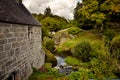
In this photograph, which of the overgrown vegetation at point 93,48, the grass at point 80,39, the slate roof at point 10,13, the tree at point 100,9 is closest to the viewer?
the slate roof at point 10,13

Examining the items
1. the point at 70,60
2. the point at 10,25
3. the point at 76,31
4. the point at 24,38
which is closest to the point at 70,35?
the point at 76,31

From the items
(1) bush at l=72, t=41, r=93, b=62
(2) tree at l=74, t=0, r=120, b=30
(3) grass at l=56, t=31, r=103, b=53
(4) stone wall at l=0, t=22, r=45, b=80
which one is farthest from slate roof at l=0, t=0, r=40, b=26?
(3) grass at l=56, t=31, r=103, b=53

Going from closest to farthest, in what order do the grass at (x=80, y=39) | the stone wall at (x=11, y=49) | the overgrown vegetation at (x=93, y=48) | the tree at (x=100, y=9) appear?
the stone wall at (x=11, y=49), the overgrown vegetation at (x=93, y=48), the tree at (x=100, y=9), the grass at (x=80, y=39)

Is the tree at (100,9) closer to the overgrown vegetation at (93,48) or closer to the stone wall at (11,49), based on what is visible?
the overgrown vegetation at (93,48)

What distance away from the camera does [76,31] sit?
4216 centimetres

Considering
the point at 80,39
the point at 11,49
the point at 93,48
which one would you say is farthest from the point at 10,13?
the point at 80,39

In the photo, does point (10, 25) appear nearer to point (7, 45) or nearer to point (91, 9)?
point (7, 45)

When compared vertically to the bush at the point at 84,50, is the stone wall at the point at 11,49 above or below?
above

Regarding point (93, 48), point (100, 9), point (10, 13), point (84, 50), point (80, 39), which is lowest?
point (84, 50)

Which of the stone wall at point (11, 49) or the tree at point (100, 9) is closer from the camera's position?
the stone wall at point (11, 49)

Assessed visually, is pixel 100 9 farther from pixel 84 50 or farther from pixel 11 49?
pixel 11 49

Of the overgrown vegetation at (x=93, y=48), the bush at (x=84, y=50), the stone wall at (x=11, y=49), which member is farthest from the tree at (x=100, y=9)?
the stone wall at (x=11, y=49)

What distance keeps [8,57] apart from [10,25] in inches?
63.1

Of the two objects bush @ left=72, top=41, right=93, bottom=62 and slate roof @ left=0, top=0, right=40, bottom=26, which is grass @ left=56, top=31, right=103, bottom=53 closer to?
bush @ left=72, top=41, right=93, bottom=62
